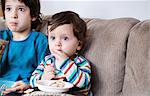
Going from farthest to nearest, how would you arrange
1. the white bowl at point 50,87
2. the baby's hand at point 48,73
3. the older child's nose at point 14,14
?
the older child's nose at point 14,14 < the baby's hand at point 48,73 < the white bowl at point 50,87

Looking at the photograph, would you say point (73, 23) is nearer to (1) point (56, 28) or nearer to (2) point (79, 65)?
(1) point (56, 28)

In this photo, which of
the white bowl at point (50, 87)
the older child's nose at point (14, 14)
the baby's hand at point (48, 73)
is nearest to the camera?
the white bowl at point (50, 87)

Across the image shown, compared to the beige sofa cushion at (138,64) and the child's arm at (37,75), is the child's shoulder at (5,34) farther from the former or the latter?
the beige sofa cushion at (138,64)

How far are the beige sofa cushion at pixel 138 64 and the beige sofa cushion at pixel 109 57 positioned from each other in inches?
1.3

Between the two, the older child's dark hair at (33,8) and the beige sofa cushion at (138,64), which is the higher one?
the older child's dark hair at (33,8)

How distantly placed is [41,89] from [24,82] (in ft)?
0.78

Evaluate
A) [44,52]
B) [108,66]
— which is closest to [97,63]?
[108,66]

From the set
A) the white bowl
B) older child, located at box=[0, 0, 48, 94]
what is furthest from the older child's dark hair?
the white bowl

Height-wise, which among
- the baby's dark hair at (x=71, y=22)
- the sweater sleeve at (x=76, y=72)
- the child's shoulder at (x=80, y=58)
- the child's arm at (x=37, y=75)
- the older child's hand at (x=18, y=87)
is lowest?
the older child's hand at (x=18, y=87)

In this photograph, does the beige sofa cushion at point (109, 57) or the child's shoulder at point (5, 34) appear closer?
the beige sofa cushion at point (109, 57)

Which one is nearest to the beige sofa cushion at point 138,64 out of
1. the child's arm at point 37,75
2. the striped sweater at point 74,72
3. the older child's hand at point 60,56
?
the striped sweater at point 74,72

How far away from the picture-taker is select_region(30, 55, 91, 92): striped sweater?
125 cm

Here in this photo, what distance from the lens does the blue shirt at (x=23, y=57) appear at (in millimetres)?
1495

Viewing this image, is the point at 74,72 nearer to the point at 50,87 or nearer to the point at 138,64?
the point at 50,87
